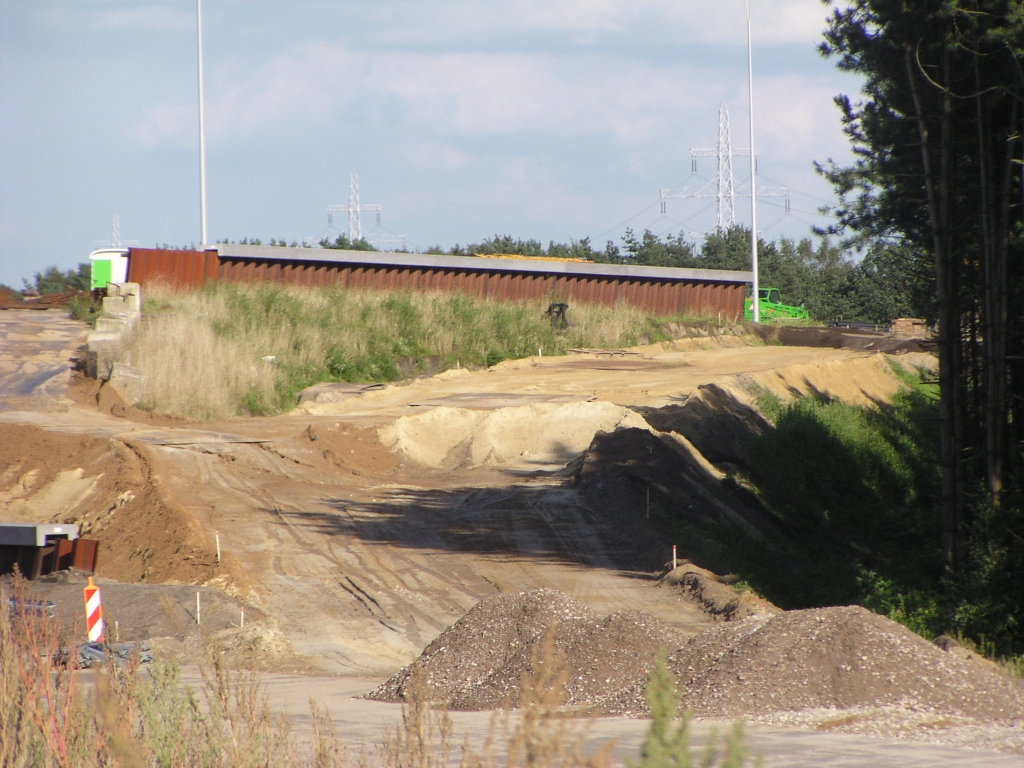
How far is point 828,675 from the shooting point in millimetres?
6848

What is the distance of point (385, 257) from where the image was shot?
3400 centimetres

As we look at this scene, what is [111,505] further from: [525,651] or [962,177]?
[962,177]

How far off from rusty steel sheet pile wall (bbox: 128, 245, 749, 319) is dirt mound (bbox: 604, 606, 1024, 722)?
25.7m

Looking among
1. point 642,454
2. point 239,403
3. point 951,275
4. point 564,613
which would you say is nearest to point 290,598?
point 564,613

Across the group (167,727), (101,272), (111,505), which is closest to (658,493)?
(111,505)

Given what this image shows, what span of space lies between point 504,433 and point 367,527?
626cm

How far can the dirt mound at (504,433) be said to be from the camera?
65.3 feet

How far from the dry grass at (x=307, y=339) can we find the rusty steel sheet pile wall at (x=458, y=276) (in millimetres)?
1448

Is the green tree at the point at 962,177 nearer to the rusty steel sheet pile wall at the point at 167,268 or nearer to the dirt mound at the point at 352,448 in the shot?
the dirt mound at the point at 352,448

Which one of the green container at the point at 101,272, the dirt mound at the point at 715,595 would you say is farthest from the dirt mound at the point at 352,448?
the green container at the point at 101,272

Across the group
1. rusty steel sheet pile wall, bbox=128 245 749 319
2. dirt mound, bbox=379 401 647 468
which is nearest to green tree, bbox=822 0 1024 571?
dirt mound, bbox=379 401 647 468

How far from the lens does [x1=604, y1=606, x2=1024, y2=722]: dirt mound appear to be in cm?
655

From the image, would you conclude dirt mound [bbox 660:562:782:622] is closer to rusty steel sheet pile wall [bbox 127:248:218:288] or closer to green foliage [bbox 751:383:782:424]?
green foliage [bbox 751:383:782:424]

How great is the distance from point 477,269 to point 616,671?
94.8 feet
